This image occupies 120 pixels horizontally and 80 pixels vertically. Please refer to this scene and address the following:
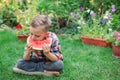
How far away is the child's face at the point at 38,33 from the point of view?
13.2 ft

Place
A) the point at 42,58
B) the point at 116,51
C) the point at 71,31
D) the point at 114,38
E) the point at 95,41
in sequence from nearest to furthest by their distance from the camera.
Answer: the point at 42,58
the point at 116,51
the point at 114,38
the point at 95,41
the point at 71,31

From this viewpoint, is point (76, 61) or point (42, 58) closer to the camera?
point (42, 58)

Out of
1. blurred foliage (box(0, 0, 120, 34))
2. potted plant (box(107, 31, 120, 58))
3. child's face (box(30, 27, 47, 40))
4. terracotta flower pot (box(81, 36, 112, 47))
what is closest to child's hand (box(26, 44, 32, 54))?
child's face (box(30, 27, 47, 40))

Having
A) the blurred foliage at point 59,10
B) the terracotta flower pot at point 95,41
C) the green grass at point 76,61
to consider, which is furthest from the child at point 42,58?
the blurred foliage at point 59,10

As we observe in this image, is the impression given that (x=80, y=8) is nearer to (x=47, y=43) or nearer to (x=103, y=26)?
(x=103, y=26)

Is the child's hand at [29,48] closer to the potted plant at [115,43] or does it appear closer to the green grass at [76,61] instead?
the green grass at [76,61]

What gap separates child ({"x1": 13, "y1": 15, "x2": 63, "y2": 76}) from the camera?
4.12 metres

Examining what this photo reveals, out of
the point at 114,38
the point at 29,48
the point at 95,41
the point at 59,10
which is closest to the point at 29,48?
the point at 29,48

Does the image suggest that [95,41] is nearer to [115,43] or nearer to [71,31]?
[115,43]

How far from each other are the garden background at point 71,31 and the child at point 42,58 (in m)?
0.12

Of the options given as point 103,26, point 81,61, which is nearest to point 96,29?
point 103,26

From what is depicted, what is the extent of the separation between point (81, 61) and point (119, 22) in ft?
5.41

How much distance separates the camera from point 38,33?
4066 millimetres

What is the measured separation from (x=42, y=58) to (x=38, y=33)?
19.4 inches
